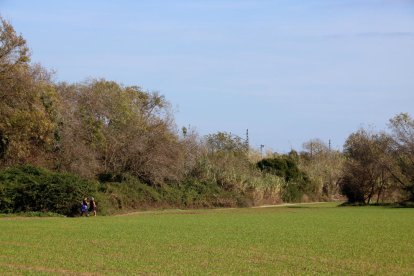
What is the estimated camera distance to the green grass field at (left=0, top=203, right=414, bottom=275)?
1700 centimetres

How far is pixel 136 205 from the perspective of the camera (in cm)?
5100

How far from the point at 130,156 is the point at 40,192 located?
13.2 meters

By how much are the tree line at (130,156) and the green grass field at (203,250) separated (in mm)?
13619

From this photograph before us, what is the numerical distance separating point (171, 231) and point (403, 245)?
10731 millimetres

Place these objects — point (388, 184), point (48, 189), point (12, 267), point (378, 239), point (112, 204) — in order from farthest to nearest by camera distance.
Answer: point (388, 184) < point (112, 204) < point (48, 189) < point (378, 239) < point (12, 267)

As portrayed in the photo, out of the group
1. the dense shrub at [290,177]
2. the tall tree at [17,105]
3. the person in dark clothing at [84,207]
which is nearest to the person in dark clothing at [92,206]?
the person in dark clothing at [84,207]

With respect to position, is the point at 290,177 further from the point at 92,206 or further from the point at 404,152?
the point at 92,206

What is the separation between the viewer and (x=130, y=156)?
177 feet

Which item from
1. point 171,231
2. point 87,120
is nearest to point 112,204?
point 87,120

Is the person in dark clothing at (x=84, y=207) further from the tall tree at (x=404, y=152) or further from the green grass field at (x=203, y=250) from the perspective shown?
the tall tree at (x=404, y=152)

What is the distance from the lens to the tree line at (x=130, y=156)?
42250mm

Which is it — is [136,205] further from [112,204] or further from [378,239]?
[378,239]

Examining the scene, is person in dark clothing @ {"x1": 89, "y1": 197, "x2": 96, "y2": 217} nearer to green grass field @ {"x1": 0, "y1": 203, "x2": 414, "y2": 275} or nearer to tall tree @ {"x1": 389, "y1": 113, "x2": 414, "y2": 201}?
green grass field @ {"x1": 0, "y1": 203, "x2": 414, "y2": 275}

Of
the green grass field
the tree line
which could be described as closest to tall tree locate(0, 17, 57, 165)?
the tree line
